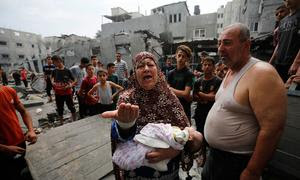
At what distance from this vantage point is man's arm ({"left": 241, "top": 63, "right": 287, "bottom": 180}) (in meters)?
1.24

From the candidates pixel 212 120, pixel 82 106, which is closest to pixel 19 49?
pixel 82 106

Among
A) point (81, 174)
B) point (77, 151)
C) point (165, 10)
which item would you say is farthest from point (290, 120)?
point (165, 10)

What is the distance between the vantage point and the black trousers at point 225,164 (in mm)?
1509

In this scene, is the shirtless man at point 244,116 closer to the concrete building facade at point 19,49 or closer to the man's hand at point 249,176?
the man's hand at point 249,176

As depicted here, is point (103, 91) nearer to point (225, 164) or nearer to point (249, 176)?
point (225, 164)

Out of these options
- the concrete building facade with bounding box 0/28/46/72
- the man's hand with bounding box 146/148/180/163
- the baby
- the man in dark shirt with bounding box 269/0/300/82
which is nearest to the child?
the baby

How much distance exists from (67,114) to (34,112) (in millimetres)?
1943

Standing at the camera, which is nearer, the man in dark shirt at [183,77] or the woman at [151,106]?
the woman at [151,106]

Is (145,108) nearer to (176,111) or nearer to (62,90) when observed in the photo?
(176,111)

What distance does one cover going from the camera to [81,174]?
218 cm

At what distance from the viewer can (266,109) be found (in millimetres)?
1253

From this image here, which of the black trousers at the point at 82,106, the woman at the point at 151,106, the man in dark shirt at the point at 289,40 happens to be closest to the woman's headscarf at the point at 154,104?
the woman at the point at 151,106

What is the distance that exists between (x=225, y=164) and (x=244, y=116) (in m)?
0.57

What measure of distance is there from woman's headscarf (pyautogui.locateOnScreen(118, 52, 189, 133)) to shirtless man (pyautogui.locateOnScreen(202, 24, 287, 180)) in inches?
16.5
